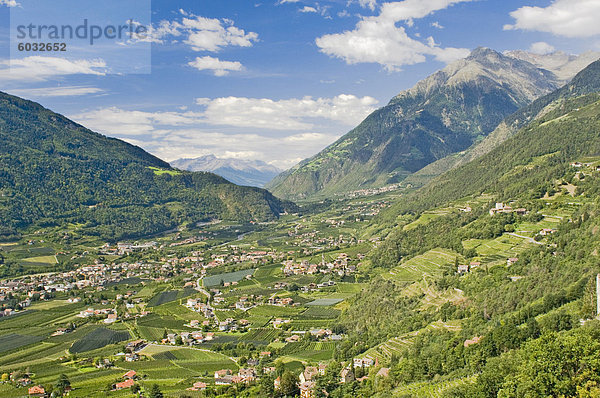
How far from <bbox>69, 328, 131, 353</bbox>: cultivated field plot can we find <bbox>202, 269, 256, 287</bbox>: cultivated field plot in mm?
30050

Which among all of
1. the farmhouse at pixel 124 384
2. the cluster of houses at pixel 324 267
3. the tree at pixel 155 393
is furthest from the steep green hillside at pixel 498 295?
the farmhouse at pixel 124 384

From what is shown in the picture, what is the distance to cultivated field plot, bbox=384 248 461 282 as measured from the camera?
69750 mm

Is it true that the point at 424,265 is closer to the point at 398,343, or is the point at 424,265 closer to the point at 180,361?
the point at 398,343

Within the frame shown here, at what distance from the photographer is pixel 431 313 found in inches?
2172

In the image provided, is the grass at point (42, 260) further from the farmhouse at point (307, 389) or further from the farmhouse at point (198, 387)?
the farmhouse at point (307, 389)

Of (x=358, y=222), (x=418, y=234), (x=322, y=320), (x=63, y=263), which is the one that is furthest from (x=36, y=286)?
(x=358, y=222)

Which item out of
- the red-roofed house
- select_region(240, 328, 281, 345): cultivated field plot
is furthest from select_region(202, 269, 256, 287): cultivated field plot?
the red-roofed house

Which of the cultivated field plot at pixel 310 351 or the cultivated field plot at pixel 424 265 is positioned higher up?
the cultivated field plot at pixel 424 265

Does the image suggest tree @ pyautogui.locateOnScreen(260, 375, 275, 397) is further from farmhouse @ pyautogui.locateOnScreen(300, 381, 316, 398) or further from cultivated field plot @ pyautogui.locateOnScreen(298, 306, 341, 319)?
cultivated field plot @ pyautogui.locateOnScreen(298, 306, 341, 319)

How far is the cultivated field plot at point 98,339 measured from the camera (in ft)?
218

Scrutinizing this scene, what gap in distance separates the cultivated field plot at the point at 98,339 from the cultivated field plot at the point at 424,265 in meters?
43.0

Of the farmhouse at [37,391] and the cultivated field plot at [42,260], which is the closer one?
the farmhouse at [37,391]

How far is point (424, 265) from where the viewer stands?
2916 inches

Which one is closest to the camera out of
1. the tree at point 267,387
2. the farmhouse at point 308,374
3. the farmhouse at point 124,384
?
the tree at point 267,387
